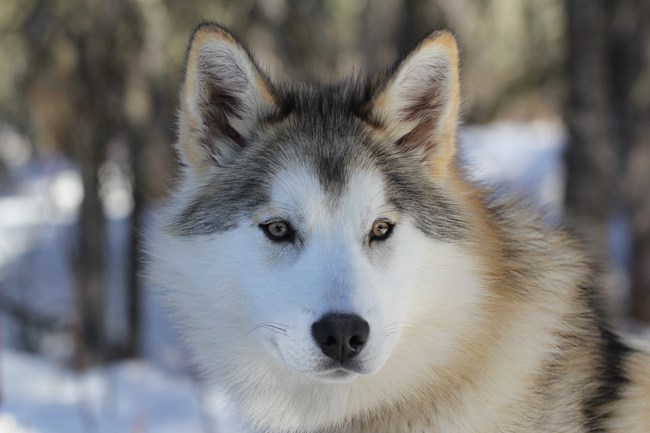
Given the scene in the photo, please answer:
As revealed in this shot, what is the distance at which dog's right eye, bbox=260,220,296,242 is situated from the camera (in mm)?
3141

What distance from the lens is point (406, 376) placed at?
3.12 meters

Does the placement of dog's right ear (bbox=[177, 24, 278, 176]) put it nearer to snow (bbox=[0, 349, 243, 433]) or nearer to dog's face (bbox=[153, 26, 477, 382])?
dog's face (bbox=[153, 26, 477, 382])

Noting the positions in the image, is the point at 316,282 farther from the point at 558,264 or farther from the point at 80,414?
the point at 80,414

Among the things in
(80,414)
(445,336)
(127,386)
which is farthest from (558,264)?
(127,386)

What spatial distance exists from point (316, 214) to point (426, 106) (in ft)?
2.47

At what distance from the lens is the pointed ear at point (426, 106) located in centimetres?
330

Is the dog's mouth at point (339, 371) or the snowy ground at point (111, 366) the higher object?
the dog's mouth at point (339, 371)

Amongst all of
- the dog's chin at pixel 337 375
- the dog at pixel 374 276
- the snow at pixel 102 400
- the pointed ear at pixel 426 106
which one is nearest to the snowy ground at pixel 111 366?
the snow at pixel 102 400

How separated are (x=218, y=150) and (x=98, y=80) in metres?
8.24

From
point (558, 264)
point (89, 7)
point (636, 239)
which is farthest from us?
point (636, 239)

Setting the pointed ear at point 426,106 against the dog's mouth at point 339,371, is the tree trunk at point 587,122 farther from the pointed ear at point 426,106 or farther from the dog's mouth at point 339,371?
the dog's mouth at point 339,371

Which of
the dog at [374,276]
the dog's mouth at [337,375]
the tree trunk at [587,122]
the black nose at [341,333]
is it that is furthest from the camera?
the tree trunk at [587,122]

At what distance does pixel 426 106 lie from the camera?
11.4ft

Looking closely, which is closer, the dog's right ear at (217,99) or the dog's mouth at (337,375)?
the dog's mouth at (337,375)
